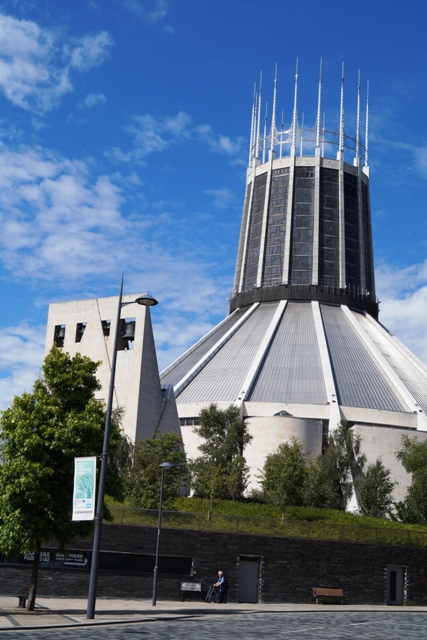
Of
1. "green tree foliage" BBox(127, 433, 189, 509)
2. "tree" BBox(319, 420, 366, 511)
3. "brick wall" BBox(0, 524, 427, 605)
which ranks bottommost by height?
"brick wall" BBox(0, 524, 427, 605)

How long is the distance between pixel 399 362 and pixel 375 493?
24.1 meters

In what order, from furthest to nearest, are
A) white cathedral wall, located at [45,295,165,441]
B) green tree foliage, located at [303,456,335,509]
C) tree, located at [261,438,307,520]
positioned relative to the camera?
white cathedral wall, located at [45,295,165,441], green tree foliage, located at [303,456,335,509], tree, located at [261,438,307,520]

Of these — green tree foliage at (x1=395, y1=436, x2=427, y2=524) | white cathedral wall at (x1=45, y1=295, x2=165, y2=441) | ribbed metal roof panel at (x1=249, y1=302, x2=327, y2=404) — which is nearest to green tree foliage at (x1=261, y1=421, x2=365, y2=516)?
green tree foliage at (x1=395, y1=436, x2=427, y2=524)

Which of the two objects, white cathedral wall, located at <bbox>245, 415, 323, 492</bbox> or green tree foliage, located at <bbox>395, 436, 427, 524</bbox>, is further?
white cathedral wall, located at <bbox>245, 415, 323, 492</bbox>

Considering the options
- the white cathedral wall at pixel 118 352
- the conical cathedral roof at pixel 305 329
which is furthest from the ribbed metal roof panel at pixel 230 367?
the white cathedral wall at pixel 118 352

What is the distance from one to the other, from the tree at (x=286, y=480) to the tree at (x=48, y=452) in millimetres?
21971

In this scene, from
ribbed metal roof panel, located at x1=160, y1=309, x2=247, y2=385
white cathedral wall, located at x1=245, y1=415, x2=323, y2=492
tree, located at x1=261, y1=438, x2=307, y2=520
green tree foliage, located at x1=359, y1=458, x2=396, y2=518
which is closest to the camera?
tree, located at x1=261, y1=438, x2=307, y2=520

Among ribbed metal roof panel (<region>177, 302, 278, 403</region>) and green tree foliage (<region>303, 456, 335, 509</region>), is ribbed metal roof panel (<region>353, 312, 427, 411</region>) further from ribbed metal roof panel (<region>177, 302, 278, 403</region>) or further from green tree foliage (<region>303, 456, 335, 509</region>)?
green tree foliage (<region>303, 456, 335, 509</region>)

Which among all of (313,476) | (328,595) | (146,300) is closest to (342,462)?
(313,476)

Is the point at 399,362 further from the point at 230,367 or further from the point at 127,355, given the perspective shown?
the point at 127,355

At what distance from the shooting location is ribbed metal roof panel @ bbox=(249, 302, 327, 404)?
6906 centimetres

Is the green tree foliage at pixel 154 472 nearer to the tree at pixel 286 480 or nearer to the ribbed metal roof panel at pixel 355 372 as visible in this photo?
the tree at pixel 286 480

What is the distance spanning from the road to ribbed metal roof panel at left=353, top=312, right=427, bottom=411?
42177 millimetres

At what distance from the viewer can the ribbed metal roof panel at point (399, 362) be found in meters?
73.4
